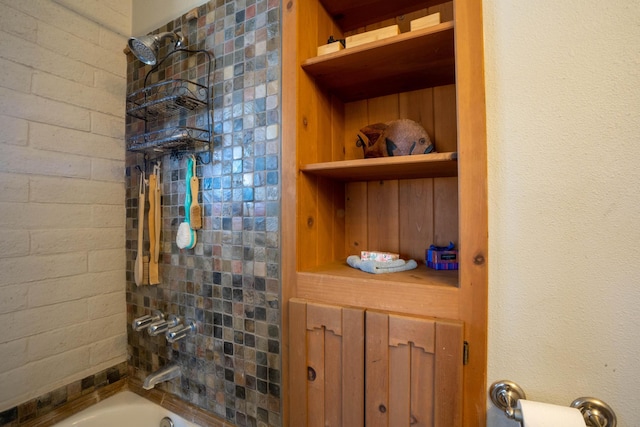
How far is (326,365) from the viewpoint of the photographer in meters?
0.76

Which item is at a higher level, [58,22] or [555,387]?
[58,22]

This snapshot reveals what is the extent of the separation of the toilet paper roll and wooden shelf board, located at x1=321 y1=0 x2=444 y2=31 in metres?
1.14

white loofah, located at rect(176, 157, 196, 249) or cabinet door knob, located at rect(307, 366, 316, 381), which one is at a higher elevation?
white loofah, located at rect(176, 157, 196, 249)

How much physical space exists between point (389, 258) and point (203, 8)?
1.18 meters

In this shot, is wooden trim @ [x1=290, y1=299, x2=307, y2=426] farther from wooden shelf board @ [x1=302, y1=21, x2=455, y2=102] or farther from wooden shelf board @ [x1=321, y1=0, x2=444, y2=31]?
wooden shelf board @ [x1=321, y1=0, x2=444, y2=31]

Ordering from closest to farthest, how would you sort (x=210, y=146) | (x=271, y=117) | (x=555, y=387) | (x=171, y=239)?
(x=555, y=387) < (x=271, y=117) < (x=210, y=146) < (x=171, y=239)

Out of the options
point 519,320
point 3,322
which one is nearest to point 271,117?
point 519,320

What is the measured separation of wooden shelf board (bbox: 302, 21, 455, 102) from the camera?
707mm

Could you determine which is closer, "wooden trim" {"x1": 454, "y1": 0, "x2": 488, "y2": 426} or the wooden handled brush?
"wooden trim" {"x1": 454, "y1": 0, "x2": 488, "y2": 426}

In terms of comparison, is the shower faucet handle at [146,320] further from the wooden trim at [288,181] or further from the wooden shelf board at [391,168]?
the wooden shelf board at [391,168]

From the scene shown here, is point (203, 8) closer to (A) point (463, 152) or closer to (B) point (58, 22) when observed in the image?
(B) point (58, 22)

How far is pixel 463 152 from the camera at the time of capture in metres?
0.63

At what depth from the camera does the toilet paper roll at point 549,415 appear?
1.72 feet

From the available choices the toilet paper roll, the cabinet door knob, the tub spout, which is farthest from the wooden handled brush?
the toilet paper roll
